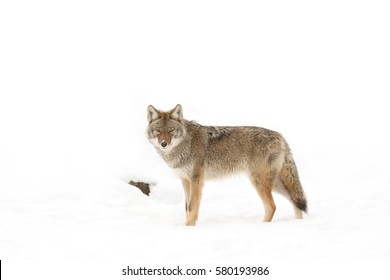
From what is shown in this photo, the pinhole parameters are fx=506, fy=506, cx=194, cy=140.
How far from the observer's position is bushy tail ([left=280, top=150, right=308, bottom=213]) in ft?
27.9

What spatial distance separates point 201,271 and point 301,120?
13541 mm

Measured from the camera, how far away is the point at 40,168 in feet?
36.4

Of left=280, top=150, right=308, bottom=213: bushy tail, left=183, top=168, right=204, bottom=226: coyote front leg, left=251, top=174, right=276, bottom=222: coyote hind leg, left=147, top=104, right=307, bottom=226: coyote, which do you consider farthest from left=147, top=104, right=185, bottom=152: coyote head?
left=280, top=150, right=308, bottom=213: bushy tail

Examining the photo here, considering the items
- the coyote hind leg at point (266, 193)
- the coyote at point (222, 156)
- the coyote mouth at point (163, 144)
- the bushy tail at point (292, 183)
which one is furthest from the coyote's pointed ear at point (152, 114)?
the bushy tail at point (292, 183)

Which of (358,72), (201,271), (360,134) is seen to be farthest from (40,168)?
(358,72)

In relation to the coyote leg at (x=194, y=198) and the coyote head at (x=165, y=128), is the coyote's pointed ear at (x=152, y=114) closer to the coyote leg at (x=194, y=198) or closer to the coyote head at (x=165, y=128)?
the coyote head at (x=165, y=128)

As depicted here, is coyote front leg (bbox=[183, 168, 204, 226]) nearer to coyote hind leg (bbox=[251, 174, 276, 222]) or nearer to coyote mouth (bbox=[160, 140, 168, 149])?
coyote mouth (bbox=[160, 140, 168, 149])

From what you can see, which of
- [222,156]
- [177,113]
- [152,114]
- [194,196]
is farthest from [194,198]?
[152,114]

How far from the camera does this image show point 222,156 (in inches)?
347

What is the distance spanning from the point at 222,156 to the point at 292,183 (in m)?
1.28

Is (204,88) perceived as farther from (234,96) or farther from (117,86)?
(117,86)

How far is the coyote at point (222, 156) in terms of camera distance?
845 cm

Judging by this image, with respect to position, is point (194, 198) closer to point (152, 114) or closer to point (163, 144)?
point (163, 144)

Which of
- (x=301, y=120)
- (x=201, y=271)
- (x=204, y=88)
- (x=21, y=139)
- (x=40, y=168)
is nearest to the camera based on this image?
(x=201, y=271)
